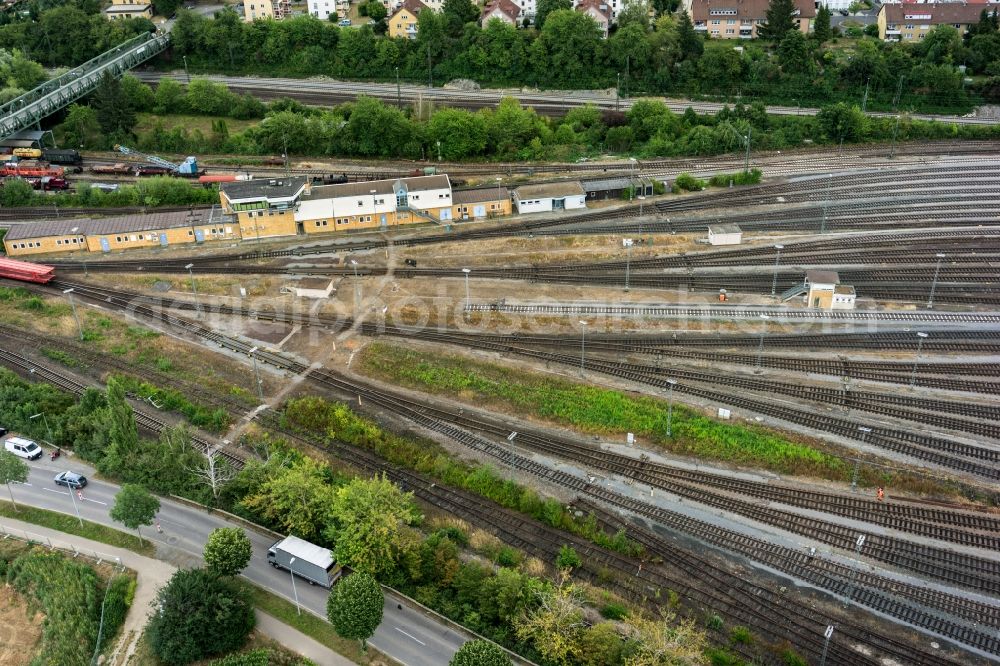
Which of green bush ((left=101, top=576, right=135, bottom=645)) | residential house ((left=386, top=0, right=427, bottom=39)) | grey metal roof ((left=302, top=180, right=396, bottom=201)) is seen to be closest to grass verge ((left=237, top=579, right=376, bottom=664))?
green bush ((left=101, top=576, right=135, bottom=645))

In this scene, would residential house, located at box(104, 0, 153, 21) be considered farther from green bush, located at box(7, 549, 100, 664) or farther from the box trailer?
the box trailer

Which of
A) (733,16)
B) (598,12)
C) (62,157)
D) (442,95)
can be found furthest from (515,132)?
(62,157)

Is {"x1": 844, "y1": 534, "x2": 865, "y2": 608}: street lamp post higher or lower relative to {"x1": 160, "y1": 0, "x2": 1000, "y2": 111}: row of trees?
lower

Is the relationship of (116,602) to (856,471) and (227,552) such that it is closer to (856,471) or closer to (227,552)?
(227,552)

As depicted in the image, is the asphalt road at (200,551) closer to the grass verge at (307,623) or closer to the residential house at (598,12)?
the grass verge at (307,623)

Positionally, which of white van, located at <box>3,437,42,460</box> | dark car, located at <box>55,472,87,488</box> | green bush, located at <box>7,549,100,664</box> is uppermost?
white van, located at <box>3,437,42,460</box>

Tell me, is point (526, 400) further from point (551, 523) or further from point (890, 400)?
point (890, 400)

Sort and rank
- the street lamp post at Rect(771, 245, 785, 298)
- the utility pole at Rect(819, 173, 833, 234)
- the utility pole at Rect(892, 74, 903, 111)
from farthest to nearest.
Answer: the utility pole at Rect(892, 74, 903, 111) < the utility pole at Rect(819, 173, 833, 234) < the street lamp post at Rect(771, 245, 785, 298)
